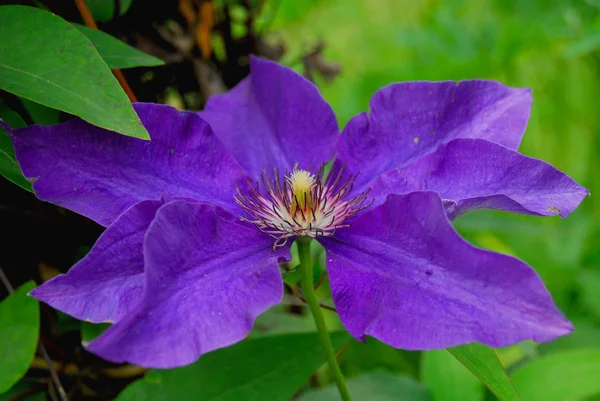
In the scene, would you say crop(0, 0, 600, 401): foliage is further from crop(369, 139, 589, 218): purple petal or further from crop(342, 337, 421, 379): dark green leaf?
crop(369, 139, 589, 218): purple petal

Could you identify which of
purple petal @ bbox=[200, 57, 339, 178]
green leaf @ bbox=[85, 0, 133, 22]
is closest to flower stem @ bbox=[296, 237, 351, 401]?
purple petal @ bbox=[200, 57, 339, 178]

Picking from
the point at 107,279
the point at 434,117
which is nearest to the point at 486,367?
the point at 434,117

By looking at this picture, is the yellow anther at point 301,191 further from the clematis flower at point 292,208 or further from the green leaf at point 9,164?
the green leaf at point 9,164

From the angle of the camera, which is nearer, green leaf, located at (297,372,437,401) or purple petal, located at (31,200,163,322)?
purple petal, located at (31,200,163,322)

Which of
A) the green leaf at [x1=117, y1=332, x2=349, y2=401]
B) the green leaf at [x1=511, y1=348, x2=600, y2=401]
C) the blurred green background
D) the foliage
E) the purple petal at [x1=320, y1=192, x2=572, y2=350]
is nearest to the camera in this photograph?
the purple petal at [x1=320, y1=192, x2=572, y2=350]

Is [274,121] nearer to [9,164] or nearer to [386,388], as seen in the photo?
[9,164]

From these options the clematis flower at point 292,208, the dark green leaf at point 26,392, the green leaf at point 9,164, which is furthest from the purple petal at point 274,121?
the dark green leaf at point 26,392
